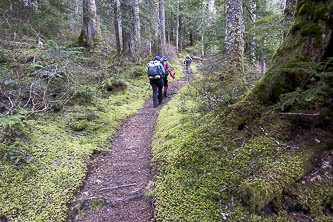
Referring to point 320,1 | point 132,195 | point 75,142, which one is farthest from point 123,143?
point 320,1

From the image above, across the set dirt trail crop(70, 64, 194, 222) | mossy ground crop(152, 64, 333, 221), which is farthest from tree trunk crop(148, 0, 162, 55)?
mossy ground crop(152, 64, 333, 221)

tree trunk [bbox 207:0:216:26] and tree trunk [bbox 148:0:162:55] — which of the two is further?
tree trunk [bbox 207:0:216:26]

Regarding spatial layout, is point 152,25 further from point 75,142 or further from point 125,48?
point 75,142

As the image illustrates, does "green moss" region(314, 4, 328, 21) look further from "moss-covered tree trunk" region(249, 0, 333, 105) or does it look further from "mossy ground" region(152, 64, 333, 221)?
"mossy ground" region(152, 64, 333, 221)

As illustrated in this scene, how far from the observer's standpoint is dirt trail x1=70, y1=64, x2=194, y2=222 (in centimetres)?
307

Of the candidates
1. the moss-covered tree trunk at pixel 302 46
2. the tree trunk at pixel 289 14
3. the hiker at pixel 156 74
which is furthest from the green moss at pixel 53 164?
the tree trunk at pixel 289 14

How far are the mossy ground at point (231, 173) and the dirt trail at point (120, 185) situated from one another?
0.38 meters

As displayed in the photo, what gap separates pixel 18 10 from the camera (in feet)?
26.7

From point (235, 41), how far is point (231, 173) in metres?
5.39

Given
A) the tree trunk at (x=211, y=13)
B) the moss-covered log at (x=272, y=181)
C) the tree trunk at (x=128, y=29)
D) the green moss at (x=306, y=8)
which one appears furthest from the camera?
the tree trunk at (x=211, y=13)

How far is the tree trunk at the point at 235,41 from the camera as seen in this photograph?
6707 mm

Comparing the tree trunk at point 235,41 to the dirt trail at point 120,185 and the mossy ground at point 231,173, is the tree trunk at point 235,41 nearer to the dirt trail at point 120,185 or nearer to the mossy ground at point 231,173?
the dirt trail at point 120,185

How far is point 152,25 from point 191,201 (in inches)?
575

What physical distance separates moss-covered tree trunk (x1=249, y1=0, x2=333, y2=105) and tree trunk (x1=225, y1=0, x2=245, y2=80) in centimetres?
381
